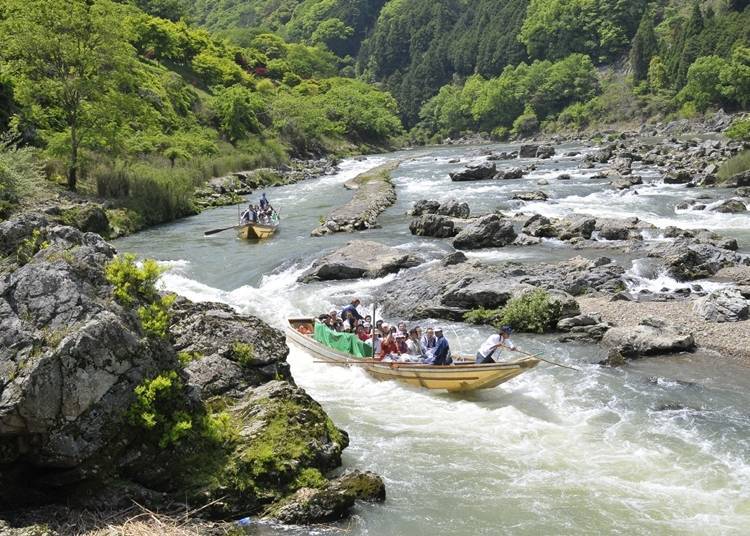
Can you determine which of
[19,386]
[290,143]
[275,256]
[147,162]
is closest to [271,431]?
[19,386]

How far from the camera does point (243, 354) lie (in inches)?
475

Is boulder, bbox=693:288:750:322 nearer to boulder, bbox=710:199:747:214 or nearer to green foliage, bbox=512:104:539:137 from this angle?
boulder, bbox=710:199:747:214

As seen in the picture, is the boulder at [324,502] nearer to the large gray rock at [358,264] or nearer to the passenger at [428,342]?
the passenger at [428,342]

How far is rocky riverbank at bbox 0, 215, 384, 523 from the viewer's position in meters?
8.46

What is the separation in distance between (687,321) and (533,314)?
13.5 ft

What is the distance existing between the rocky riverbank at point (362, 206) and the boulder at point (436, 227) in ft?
11.8

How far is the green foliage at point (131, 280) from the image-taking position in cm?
971

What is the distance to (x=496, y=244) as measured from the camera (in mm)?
29891

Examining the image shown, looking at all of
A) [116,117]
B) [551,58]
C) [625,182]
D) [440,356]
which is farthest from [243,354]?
[551,58]

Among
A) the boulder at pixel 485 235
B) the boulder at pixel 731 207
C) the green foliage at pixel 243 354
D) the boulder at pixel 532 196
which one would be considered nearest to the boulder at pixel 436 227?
the boulder at pixel 485 235

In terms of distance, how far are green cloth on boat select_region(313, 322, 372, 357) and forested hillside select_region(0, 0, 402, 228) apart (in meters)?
16.9

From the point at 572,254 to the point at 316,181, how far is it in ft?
114

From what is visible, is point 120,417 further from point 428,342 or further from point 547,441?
point 428,342

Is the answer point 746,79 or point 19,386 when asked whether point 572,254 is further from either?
point 746,79
